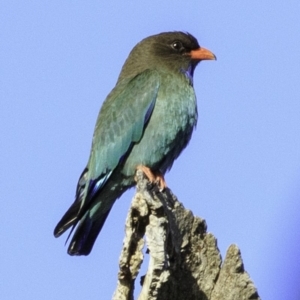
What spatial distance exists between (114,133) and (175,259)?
2674mm

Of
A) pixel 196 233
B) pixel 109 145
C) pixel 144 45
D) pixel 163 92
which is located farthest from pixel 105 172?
pixel 196 233

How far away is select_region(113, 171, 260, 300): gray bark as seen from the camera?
4.63 metres

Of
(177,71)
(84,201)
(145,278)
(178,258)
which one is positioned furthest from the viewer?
(177,71)

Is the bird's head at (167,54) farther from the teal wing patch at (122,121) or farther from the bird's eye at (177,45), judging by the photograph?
→ the teal wing patch at (122,121)

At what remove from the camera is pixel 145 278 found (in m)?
4.65

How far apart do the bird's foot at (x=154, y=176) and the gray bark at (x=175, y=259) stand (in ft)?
4.23

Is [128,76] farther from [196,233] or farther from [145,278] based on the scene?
[145,278]

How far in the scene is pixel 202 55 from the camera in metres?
8.39

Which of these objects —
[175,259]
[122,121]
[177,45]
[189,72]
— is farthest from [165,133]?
[175,259]

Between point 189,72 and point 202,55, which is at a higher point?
point 202,55

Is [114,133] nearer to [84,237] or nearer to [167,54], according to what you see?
[84,237]

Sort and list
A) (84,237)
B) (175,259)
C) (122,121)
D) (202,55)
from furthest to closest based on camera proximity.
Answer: (202,55) → (122,121) → (84,237) → (175,259)

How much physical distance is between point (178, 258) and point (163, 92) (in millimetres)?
2684

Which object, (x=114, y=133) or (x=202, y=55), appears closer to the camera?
(x=114, y=133)
